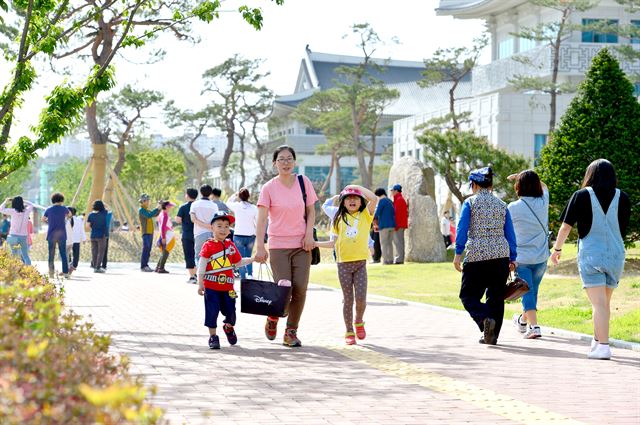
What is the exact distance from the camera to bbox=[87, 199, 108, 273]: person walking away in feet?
80.3

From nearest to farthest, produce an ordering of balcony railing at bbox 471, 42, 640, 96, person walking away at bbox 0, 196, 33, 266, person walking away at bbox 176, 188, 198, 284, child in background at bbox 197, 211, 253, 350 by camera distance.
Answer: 1. child in background at bbox 197, 211, 253, 350
2. person walking away at bbox 176, 188, 198, 284
3. person walking away at bbox 0, 196, 33, 266
4. balcony railing at bbox 471, 42, 640, 96

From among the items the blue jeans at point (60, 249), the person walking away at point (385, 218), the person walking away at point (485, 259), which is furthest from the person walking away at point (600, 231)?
the person walking away at point (385, 218)

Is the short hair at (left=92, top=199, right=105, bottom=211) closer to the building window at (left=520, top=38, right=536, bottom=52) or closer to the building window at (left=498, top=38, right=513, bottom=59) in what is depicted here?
the building window at (left=520, top=38, right=536, bottom=52)

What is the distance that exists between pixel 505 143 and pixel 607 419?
1775 inches

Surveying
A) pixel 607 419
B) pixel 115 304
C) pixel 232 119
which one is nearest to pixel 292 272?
pixel 607 419

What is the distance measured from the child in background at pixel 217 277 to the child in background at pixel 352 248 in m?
1.01

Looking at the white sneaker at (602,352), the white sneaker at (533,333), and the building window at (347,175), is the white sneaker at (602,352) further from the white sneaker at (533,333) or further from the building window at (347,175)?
the building window at (347,175)

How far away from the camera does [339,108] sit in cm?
6225

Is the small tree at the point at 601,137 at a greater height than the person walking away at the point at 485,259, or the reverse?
the small tree at the point at 601,137

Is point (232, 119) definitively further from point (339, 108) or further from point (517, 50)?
point (517, 50)

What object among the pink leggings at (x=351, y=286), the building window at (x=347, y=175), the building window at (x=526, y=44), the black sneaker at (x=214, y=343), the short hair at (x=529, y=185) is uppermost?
the building window at (x=526, y=44)

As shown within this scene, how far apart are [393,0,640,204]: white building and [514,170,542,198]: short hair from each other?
35.7m

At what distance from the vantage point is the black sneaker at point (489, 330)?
1071 cm

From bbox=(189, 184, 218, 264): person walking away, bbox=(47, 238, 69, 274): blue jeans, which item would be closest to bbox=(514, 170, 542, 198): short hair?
bbox=(189, 184, 218, 264): person walking away
